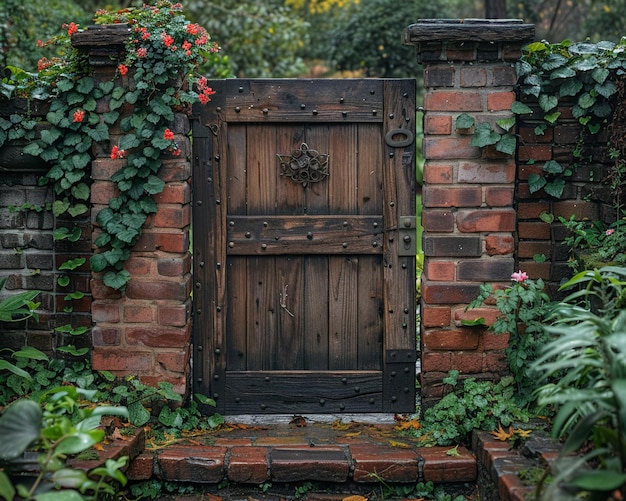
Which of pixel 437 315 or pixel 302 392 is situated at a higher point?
pixel 437 315

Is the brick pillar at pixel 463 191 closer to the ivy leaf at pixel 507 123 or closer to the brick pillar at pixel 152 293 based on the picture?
the ivy leaf at pixel 507 123

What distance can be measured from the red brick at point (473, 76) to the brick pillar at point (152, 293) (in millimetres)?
Answer: 1294

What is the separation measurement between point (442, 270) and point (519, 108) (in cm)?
81

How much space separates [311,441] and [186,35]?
1.91 metres

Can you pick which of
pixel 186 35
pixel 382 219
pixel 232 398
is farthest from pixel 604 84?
pixel 232 398

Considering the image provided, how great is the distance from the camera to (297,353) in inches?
A: 164

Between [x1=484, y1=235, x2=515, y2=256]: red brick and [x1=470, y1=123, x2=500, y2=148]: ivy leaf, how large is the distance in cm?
43

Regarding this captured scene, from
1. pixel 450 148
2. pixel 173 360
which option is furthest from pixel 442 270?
pixel 173 360

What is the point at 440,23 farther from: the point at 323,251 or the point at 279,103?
the point at 323,251

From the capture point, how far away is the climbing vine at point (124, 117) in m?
3.78

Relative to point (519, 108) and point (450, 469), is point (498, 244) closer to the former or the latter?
point (519, 108)

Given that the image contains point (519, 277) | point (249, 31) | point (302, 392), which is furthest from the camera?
point (249, 31)

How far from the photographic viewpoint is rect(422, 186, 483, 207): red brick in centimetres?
387

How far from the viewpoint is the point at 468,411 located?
3822 mm
